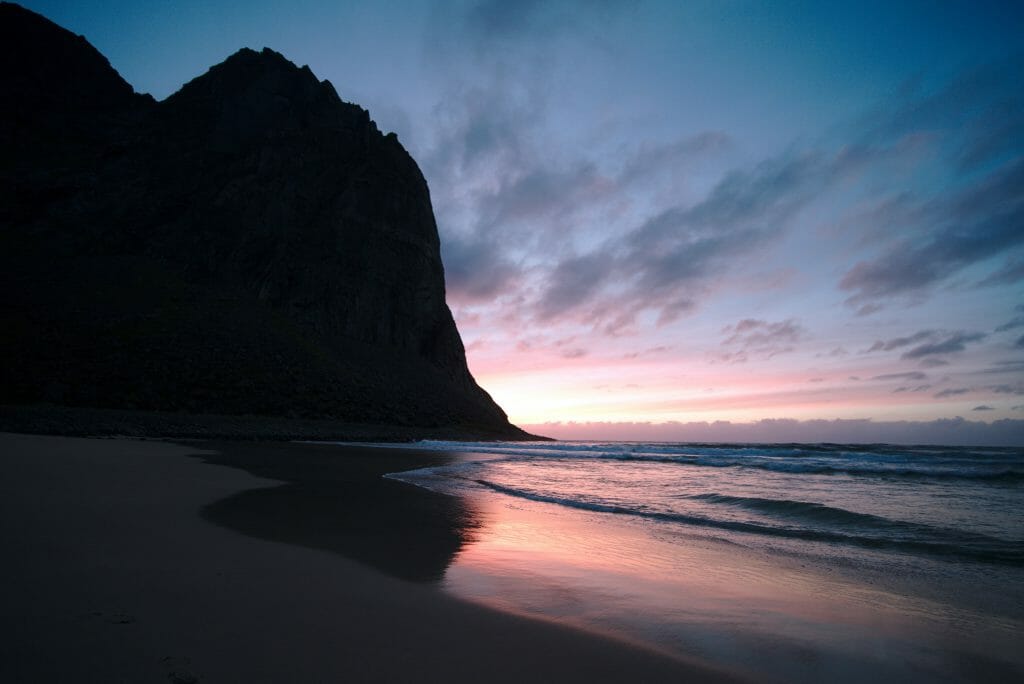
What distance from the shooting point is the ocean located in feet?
11.9

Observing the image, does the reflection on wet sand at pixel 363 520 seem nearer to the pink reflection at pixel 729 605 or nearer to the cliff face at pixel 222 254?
the pink reflection at pixel 729 605

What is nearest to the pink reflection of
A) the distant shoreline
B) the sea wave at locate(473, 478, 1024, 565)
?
the sea wave at locate(473, 478, 1024, 565)

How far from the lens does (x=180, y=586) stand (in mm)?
3859

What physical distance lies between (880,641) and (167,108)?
96.9 metres

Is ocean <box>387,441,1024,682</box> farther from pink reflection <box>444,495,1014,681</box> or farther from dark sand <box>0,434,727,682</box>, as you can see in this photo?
dark sand <box>0,434,727,682</box>

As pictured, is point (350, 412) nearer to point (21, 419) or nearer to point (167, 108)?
point (21, 419)

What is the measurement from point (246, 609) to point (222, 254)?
6611 cm

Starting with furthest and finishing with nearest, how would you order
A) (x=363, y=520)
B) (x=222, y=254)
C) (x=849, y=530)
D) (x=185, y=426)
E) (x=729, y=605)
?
(x=222, y=254), (x=185, y=426), (x=849, y=530), (x=363, y=520), (x=729, y=605)

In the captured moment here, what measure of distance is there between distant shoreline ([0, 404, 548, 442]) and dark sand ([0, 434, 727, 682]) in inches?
881

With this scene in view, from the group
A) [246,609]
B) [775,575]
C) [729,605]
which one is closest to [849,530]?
[775,575]

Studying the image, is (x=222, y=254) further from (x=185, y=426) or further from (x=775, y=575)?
(x=775, y=575)

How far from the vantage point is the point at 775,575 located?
5.70 metres

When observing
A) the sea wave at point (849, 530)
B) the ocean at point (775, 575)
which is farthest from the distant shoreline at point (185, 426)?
the sea wave at point (849, 530)

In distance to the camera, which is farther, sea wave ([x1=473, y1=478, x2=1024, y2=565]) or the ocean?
→ sea wave ([x1=473, y1=478, x2=1024, y2=565])
